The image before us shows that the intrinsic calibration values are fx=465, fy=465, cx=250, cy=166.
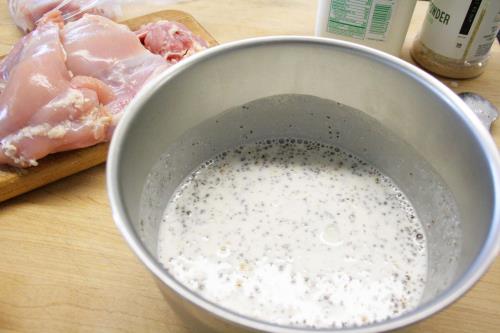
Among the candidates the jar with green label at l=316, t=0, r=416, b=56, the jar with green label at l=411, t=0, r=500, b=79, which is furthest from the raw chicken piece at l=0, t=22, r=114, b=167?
the jar with green label at l=411, t=0, r=500, b=79

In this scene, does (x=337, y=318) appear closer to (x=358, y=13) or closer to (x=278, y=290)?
(x=278, y=290)

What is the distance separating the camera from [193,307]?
385 mm

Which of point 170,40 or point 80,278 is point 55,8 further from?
point 80,278

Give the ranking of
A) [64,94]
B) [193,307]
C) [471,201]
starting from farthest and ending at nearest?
[64,94]
[471,201]
[193,307]

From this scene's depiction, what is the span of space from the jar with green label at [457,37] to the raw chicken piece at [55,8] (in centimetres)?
68

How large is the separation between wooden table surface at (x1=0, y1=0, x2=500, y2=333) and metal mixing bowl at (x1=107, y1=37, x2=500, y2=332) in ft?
0.28

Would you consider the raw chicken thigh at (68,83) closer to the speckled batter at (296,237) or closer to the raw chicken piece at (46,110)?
the raw chicken piece at (46,110)

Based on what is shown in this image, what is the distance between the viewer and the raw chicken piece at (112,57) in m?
0.85

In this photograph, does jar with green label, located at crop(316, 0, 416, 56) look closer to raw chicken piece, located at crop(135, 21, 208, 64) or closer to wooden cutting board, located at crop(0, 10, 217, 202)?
raw chicken piece, located at crop(135, 21, 208, 64)

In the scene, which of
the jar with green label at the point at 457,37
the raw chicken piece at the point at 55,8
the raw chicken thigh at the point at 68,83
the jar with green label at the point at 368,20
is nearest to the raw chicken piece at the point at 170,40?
the raw chicken thigh at the point at 68,83

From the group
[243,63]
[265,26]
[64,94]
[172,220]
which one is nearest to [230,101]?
[243,63]

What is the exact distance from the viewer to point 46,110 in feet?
2.50

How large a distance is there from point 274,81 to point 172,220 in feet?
0.82

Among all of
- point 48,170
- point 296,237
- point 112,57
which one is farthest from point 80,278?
point 112,57
